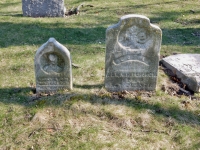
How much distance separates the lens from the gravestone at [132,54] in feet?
15.6

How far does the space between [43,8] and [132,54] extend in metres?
5.13

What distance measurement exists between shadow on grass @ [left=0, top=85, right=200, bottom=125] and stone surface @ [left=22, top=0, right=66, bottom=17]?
463 centimetres

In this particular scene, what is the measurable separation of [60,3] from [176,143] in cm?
634

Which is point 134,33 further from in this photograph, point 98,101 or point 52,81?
point 52,81

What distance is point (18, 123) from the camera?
4480mm

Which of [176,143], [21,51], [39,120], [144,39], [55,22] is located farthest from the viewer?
[55,22]

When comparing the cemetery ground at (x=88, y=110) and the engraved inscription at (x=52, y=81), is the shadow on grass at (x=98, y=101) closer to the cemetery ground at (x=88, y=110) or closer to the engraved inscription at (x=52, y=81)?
the cemetery ground at (x=88, y=110)

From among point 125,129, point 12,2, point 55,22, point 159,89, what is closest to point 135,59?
point 159,89

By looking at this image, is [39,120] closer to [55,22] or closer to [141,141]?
[141,141]

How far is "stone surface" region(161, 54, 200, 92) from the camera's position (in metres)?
5.45

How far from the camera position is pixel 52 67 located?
4.92 metres

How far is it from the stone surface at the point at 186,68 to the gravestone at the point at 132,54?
0.76m

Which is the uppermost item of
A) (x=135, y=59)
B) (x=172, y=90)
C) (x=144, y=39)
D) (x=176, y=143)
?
(x=144, y=39)

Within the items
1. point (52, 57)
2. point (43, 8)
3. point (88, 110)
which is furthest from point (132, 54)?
point (43, 8)
